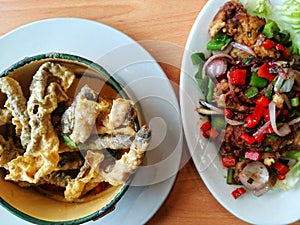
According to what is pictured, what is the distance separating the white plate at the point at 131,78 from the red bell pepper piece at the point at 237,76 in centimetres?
19

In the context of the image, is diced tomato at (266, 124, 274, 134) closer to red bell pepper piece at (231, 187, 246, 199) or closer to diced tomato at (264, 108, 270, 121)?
diced tomato at (264, 108, 270, 121)

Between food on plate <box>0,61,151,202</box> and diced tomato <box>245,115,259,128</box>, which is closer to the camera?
food on plate <box>0,61,151,202</box>

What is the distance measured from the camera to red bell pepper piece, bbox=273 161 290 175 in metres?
1.49

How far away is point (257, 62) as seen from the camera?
1.45 meters

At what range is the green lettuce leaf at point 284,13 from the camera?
144cm

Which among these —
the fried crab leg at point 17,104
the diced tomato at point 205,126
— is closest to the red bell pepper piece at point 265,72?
the diced tomato at point 205,126

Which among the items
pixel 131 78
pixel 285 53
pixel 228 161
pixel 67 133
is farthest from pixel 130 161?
pixel 285 53

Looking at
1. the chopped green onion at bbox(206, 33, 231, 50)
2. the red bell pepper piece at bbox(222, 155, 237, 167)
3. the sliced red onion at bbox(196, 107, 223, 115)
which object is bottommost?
the red bell pepper piece at bbox(222, 155, 237, 167)

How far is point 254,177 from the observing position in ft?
4.80

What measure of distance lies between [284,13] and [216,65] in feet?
0.87

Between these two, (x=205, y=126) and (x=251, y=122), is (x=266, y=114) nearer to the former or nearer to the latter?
(x=251, y=122)

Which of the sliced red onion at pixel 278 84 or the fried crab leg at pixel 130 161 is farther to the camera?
the sliced red onion at pixel 278 84

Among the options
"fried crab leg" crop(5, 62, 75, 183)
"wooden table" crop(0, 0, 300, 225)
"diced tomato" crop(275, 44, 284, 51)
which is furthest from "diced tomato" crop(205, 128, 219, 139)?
"fried crab leg" crop(5, 62, 75, 183)

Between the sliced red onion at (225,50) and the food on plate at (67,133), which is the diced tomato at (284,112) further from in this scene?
the food on plate at (67,133)
